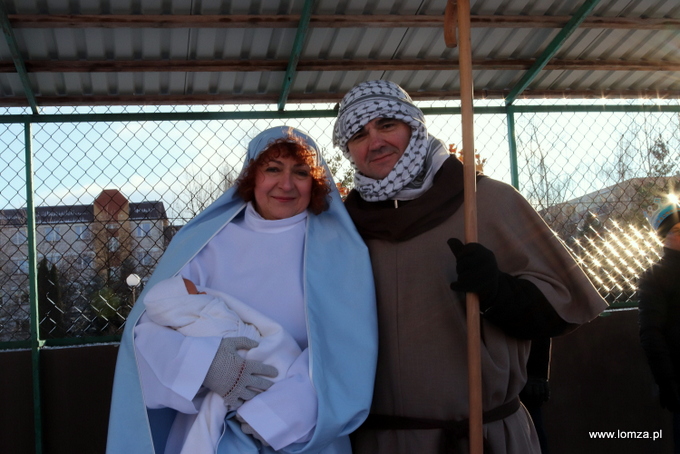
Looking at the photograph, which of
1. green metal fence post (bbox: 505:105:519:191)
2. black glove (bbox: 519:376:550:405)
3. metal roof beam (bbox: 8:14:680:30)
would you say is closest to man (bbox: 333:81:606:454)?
black glove (bbox: 519:376:550:405)

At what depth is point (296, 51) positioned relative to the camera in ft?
12.9

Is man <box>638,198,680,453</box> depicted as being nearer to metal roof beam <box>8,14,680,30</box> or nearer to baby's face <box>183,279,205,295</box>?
metal roof beam <box>8,14,680,30</box>

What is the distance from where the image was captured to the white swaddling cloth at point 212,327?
2074 millimetres

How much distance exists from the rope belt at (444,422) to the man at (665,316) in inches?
81.8

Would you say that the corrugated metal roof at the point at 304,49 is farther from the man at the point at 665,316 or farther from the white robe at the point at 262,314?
the white robe at the point at 262,314

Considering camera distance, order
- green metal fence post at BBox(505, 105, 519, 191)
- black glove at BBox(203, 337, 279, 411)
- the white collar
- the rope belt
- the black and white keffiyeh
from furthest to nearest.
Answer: green metal fence post at BBox(505, 105, 519, 191), the white collar, the black and white keffiyeh, the rope belt, black glove at BBox(203, 337, 279, 411)

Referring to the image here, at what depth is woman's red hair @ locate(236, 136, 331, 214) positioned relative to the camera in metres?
2.54

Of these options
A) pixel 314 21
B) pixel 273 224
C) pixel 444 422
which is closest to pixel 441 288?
pixel 444 422

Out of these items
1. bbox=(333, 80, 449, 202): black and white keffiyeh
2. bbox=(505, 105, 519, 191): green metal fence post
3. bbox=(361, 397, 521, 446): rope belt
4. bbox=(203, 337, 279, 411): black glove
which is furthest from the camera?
bbox=(505, 105, 519, 191): green metal fence post

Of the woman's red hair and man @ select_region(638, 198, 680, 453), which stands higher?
the woman's red hair

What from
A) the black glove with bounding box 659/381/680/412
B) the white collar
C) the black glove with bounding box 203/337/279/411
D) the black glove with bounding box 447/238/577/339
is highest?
the white collar

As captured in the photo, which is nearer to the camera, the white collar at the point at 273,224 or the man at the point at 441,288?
the man at the point at 441,288

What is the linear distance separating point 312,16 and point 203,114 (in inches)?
37.3

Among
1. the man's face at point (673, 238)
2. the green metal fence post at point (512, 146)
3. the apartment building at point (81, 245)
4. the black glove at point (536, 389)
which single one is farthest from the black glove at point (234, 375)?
the man's face at point (673, 238)
